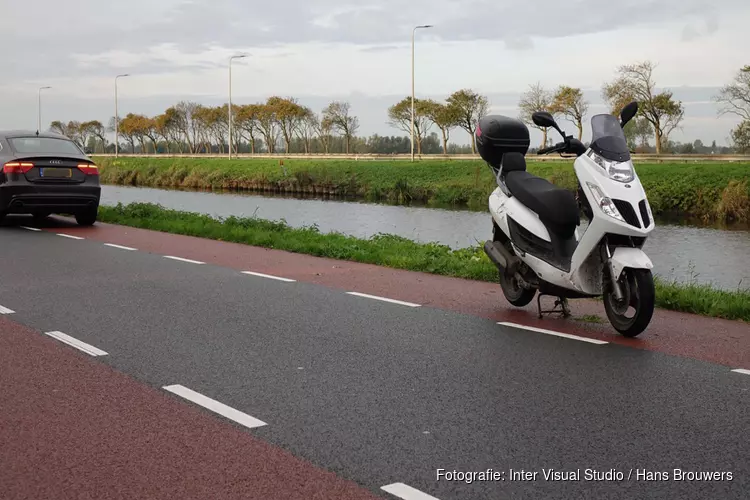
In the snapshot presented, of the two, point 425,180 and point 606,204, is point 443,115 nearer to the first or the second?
point 425,180

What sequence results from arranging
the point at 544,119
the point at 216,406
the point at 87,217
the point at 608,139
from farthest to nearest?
the point at 87,217, the point at 544,119, the point at 608,139, the point at 216,406

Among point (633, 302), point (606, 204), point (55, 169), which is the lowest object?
point (633, 302)

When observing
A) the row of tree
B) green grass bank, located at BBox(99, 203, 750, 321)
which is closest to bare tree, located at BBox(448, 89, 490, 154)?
the row of tree

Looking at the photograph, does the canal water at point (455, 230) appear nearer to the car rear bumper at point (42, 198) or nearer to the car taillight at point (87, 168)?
the car taillight at point (87, 168)

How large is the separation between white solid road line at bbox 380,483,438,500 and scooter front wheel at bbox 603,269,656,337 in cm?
328

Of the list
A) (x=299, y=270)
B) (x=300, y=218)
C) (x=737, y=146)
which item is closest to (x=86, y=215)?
(x=299, y=270)

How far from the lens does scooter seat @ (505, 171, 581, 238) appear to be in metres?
7.07

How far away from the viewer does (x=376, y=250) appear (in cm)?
1263

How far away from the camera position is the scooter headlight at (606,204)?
6.34m

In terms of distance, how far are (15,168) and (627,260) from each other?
12.3 m

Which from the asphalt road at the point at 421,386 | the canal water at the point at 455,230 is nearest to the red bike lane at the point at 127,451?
the asphalt road at the point at 421,386

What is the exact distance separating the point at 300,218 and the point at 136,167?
1559 inches

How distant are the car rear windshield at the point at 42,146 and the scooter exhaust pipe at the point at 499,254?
10.7m

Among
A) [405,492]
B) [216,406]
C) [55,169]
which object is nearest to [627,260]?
[216,406]
